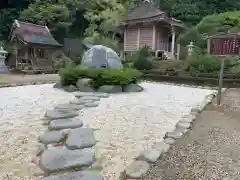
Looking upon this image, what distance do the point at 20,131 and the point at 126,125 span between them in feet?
5.64

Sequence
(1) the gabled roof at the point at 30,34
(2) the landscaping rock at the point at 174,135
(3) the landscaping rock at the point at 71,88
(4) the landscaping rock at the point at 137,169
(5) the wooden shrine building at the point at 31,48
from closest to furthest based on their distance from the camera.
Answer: (4) the landscaping rock at the point at 137,169
(2) the landscaping rock at the point at 174,135
(3) the landscaping rock at the point at 71,88
(1) the gabled roof at the point at 30,34
(5) the wooden shrine building at the point at 31,48

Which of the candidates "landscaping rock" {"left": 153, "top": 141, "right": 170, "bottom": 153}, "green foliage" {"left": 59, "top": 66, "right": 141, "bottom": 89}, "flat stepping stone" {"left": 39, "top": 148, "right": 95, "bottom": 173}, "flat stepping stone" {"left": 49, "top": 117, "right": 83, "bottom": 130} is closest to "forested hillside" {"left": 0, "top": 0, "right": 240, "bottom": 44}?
"green foliage" {"left": 59, "top": 66, "right": 141, "bottom": 89}

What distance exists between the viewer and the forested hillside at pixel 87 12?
2353 cm

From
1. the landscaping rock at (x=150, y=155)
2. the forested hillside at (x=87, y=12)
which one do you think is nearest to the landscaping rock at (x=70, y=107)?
the landscaping rock at (x=150, y=155)

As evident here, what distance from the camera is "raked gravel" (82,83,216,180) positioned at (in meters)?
3.29

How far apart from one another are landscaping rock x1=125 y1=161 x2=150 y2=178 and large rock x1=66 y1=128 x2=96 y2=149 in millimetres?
837

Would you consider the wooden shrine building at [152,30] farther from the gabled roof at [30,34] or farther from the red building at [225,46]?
the red building at [225,46]

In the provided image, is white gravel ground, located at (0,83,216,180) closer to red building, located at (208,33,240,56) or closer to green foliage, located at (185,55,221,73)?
red building, located at (208,33,240,56)

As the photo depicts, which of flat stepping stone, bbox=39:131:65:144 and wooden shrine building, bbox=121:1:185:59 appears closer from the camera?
flat stepping stone, bbox=39:131:65:144

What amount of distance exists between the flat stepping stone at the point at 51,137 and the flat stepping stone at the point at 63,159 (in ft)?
1.28

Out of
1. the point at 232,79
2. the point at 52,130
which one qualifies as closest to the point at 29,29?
the point at 232,79

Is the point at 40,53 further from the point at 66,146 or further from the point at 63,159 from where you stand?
the point at 63,159

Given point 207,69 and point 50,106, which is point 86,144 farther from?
point 207,69

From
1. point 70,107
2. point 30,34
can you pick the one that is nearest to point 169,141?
point 70,107
